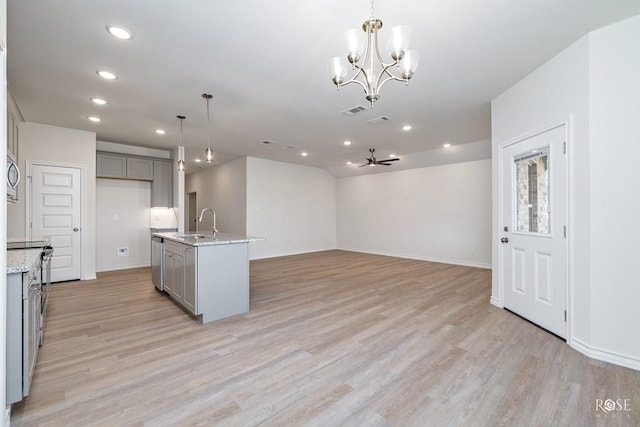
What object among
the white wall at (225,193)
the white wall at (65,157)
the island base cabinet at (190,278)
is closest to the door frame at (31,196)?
the white wall at (65,157)

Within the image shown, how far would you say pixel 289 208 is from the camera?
28.1 feet

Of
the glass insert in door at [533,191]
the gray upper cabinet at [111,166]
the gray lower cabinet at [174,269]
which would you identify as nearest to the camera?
the glass insert in door at [533,191]

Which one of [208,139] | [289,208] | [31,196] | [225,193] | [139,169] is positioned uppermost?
[208,139]

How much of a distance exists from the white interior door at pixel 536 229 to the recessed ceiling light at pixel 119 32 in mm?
4029

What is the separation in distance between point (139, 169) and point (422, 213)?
6916mm

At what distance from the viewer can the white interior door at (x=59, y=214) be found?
16.0ft

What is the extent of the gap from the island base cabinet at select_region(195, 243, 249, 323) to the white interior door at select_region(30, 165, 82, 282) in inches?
141

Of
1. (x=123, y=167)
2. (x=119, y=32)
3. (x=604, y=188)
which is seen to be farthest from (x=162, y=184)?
(x=604, y=188)

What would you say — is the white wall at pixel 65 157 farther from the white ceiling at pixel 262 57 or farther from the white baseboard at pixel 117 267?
the white baseboard at pixel 117 267

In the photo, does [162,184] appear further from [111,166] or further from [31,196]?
[31,196]

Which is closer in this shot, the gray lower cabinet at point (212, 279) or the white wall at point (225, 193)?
the gray lower cabinet at point (212, 279)

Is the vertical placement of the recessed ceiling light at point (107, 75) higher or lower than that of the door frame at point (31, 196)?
higher

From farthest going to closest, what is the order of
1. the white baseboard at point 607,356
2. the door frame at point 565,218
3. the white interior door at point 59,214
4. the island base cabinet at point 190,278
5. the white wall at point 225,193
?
the white wall at point 225,193 < the white interior door at point 59,214 < the island base cabinet at point 190,278 < the door frame at point 565,218 < the white baseboard at point 607,356

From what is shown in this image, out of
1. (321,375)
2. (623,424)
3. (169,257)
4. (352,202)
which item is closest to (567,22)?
(623,424)
